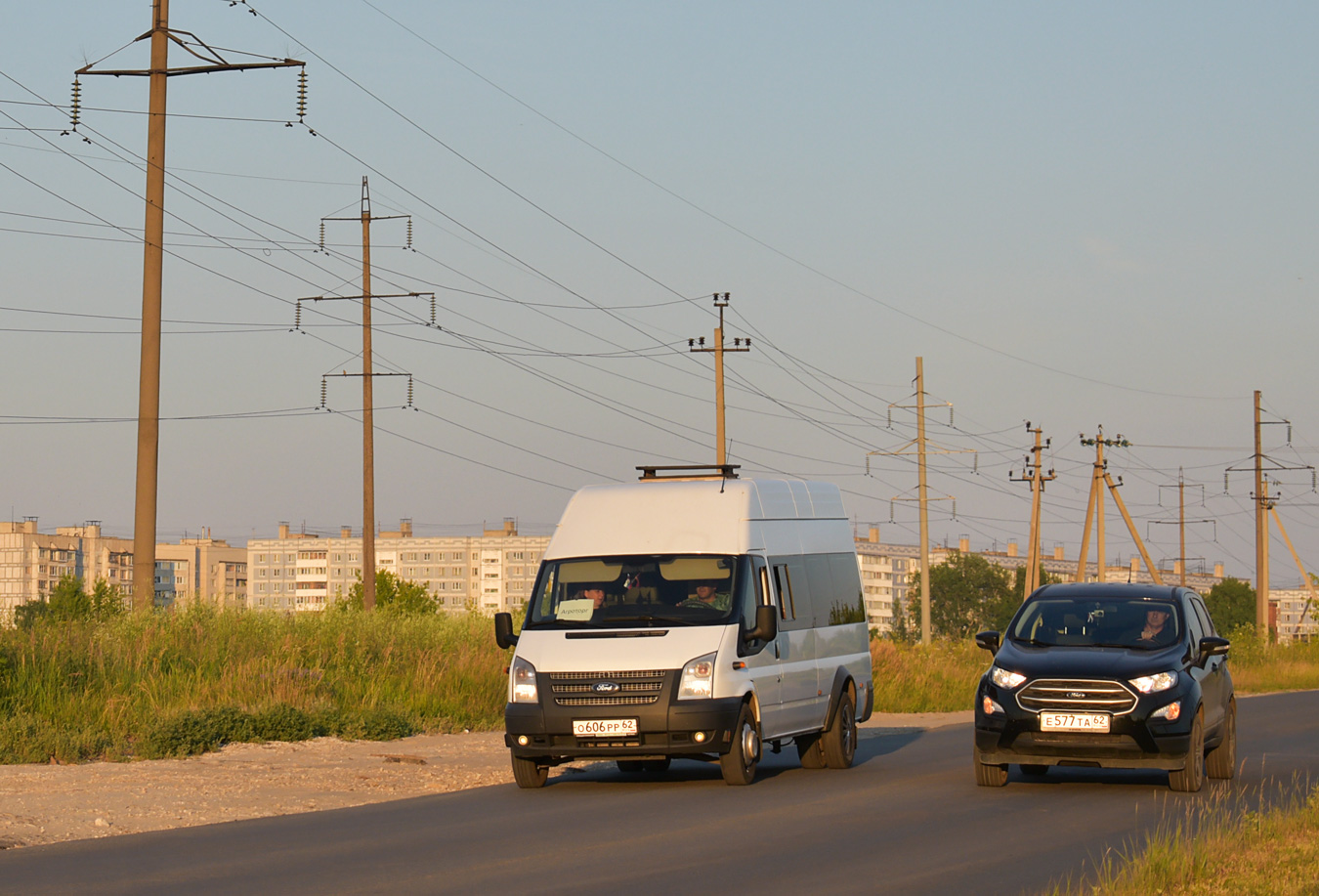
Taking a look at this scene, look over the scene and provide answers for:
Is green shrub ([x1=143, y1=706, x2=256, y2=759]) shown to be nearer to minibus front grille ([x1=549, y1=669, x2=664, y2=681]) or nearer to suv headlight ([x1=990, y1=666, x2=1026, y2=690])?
minibus front grille ([x1=549, y1=669, x2=664, y2=681])

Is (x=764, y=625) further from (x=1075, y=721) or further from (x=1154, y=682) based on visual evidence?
(x=1154, y=682)

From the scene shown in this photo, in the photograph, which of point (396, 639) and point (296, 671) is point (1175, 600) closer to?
point (296, 671)

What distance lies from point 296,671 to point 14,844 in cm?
1182

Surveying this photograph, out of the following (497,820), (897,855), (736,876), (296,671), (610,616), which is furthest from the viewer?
(296,671)

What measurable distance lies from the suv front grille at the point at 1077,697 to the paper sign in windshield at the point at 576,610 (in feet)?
13.2

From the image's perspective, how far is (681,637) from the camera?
15.0m

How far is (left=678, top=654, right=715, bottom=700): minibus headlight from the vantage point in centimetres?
1473

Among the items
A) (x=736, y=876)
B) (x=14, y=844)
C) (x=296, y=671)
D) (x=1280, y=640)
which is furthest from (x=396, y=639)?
(x=1280, y=640)

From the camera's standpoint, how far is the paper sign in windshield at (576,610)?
51.1ft

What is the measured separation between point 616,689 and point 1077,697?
3.95 m

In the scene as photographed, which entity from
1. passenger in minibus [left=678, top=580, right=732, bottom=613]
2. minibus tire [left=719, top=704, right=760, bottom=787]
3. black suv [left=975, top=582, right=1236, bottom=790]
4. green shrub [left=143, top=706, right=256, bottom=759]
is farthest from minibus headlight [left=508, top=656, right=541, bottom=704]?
green shrub [left=143, top=706, right=256, bottom=759]

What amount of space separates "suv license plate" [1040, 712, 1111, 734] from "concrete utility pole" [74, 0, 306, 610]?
15596mm

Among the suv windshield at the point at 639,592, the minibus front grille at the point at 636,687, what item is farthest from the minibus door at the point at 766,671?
the minibus front grille at the point at 636,687

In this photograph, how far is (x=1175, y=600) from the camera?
15633 mm
